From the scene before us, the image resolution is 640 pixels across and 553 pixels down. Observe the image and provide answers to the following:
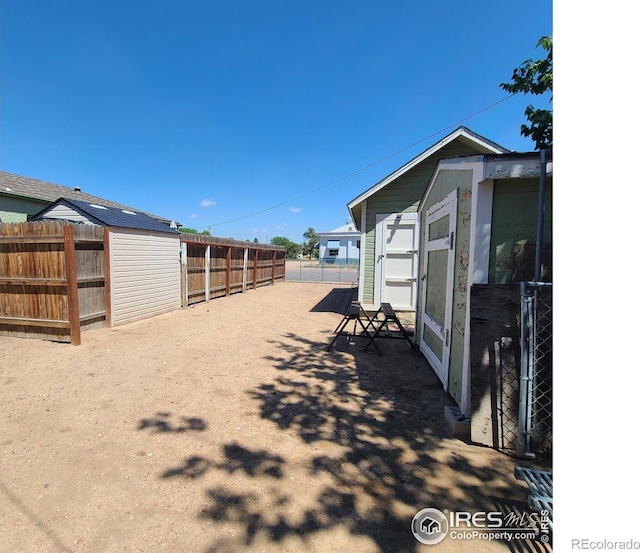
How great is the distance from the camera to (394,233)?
8047mm

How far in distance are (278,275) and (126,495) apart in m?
16.9

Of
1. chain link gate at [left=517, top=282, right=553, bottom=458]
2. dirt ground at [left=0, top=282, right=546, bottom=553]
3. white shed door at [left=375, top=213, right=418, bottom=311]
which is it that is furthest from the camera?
white shed door at [left=375, top=213, right=418, bottom=311]

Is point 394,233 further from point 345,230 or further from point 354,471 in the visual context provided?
point 345,230

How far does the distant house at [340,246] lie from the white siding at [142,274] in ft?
94.5

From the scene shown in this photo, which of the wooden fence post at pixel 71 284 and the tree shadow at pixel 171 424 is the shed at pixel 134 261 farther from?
the tree shadow at pixel 171 424

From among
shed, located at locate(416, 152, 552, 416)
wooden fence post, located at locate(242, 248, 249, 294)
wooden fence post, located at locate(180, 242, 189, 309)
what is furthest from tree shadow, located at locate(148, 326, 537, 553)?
wooden fence post, located at locate(242, 248, 249, 294)

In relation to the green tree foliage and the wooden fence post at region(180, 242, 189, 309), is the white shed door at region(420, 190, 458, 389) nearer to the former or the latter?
the wooden fence post at region(180, 242, 189, 309)

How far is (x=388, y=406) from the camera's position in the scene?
3447mm

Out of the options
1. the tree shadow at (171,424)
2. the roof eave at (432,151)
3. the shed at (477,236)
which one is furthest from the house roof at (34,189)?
the shed at (477,236)

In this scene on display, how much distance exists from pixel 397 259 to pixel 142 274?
21.3 feet

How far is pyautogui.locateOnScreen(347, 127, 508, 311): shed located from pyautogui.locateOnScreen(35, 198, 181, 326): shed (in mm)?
5302

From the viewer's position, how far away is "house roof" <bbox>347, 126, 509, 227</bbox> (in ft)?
21.4
